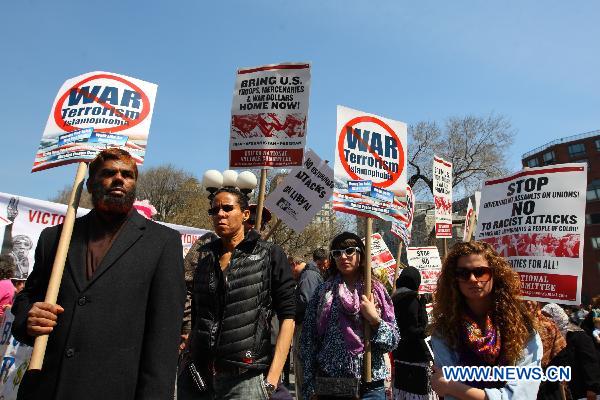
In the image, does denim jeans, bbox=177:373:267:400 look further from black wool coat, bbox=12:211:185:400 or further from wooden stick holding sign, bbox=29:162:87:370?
wooden stick holding sign, bbox=29:162:87:370

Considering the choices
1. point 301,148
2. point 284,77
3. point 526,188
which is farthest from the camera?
point 284,77

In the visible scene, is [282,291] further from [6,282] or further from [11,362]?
[6,282]

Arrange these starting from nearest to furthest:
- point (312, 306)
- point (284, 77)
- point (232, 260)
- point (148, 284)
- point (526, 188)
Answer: point (148, 284)
point (232, 260)
point (312, 306)
point (526, 188)
point (284, 77)

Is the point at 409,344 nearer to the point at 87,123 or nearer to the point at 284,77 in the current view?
the point at 284,77

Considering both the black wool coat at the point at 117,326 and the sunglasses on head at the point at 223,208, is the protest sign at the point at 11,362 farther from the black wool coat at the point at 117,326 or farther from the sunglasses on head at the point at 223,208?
the black wool coat at the point at 117,326

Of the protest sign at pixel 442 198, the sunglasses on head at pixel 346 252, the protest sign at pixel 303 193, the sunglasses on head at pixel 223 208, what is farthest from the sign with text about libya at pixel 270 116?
the protest sign at pixel 442 198

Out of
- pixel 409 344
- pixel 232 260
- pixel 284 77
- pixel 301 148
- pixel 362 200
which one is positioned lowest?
pixel 409 344

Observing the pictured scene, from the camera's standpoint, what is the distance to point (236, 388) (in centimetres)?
308

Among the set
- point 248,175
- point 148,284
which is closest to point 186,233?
point 248,175

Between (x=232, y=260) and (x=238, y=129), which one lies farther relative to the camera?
(x=238, y=129)

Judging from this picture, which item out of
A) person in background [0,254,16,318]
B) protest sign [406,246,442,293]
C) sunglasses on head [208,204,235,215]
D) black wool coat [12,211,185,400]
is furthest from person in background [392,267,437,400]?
protest sign [406,246,442,293]

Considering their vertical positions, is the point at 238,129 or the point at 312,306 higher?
the point at 238,129

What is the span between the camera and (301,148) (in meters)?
5.33

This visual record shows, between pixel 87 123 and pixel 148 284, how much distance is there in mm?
1943
